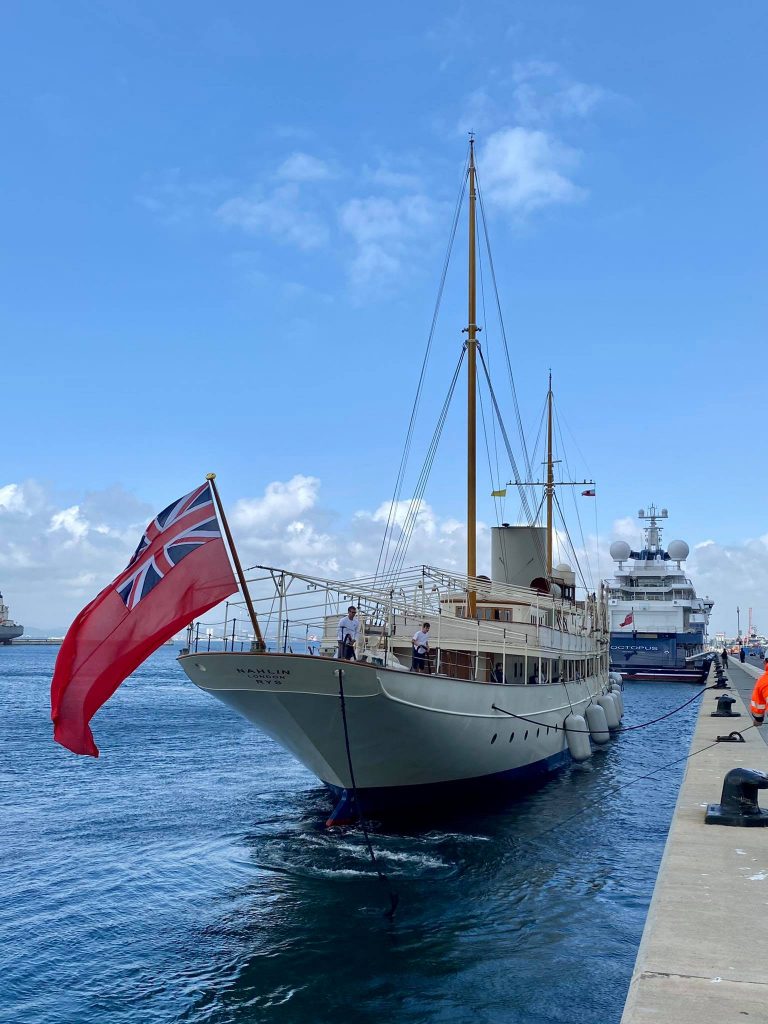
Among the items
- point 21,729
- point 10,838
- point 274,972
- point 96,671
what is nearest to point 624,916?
point 274,972

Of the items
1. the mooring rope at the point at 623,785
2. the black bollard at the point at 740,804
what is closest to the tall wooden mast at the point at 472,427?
the mooring rope at the point at 623,785

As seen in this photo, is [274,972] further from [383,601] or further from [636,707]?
[636,707]

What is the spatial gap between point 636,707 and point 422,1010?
4470 centimetres

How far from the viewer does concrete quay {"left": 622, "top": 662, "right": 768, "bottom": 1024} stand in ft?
Answer: 19.5

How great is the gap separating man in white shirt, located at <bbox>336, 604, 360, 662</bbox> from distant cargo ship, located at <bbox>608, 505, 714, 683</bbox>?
57.0 m

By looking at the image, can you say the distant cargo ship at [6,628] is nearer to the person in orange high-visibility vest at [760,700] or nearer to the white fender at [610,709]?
the white fender at [610,709]

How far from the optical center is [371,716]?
16.9m

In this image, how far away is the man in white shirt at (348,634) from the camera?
709 inches

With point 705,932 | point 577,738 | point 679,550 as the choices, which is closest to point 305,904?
point 705,932

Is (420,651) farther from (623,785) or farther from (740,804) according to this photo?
(623,785)

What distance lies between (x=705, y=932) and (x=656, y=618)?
72.4 m

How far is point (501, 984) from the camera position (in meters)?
10.9

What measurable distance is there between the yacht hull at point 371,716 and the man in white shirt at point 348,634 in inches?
58.9

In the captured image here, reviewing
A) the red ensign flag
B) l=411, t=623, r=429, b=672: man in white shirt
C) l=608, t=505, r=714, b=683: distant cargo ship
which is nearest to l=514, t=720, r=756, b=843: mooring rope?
l=411, t=623, r=429, b=672: man in white shirt
